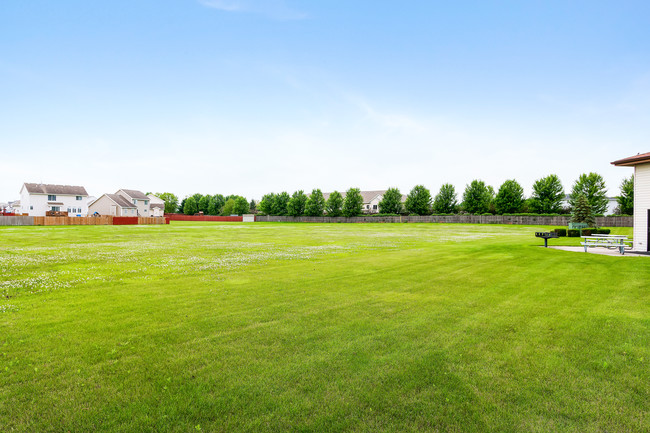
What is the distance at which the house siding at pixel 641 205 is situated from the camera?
59.8 feet

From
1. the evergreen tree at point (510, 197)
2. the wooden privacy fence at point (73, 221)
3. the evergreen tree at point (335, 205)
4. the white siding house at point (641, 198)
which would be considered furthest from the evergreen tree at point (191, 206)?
the white siding house at point (641, 198)

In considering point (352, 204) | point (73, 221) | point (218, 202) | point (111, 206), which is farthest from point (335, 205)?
point (218, 202)

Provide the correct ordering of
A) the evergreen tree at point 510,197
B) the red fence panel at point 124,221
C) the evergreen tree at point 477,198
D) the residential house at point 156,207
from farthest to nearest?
the residential house at point 156,207
the evergreen tree at point 477,198
the evergreen tree at point 510,197
the red fence panel at point 124,221

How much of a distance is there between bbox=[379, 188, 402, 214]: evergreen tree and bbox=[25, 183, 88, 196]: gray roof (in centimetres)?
8796

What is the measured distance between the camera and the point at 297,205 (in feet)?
368

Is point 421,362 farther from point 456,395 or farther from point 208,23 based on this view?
point 208,23

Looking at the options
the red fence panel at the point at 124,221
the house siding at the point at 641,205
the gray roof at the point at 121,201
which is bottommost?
the red fence panel at the point at 124,221

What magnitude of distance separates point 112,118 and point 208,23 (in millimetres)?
21692

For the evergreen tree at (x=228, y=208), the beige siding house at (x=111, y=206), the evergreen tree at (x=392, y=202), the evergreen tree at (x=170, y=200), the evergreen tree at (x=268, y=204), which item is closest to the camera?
the beige siding house at (x=111, y=206)

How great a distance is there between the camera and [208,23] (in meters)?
30.2

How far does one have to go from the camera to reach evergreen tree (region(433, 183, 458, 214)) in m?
98.3

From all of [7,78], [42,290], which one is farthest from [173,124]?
[42,290]

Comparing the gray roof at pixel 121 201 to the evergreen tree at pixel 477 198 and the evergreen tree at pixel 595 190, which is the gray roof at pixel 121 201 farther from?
the evergreen tree at pixel 595 190

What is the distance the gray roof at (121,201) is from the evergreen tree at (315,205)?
5349 cm
